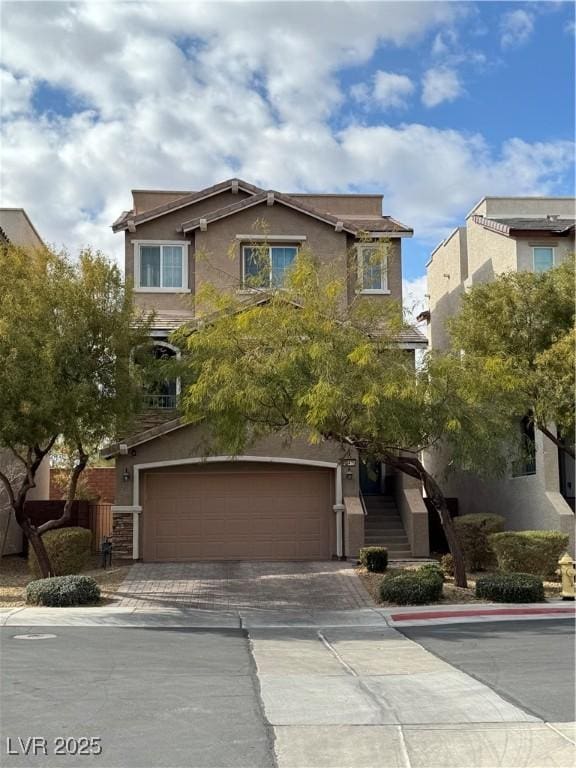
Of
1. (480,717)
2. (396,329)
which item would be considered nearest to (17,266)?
(396,329)

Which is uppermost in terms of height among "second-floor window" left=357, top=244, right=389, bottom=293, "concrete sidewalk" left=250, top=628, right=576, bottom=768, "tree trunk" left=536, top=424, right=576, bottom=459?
"second-floor window" left=357, top=244, right=389, bottom=293

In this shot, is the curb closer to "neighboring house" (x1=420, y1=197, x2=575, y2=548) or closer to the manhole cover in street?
"neighboring house" (x1=420, y1=197, x2=575, y2=548)

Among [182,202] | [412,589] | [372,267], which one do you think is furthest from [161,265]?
[412,589]

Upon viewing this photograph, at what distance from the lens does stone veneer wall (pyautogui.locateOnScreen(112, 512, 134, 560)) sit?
21609 mm

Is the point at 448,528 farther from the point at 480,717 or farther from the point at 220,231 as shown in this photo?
the point at 220,231

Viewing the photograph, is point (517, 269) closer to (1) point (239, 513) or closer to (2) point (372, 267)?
(2) point (372, 267)

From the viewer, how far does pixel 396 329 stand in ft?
53.6

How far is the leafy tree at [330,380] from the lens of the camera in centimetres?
1486

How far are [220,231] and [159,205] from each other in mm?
3310

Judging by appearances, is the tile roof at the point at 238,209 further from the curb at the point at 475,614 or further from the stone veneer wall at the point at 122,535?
the curb at the point at 475,614

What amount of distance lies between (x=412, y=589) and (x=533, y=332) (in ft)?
20.1

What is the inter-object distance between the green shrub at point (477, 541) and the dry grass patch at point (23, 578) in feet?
26.6

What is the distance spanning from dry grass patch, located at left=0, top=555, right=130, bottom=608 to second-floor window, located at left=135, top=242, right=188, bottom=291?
7801mm

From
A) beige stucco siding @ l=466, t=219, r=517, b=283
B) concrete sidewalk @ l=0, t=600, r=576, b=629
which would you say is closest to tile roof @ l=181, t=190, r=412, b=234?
beige stucco siding @ l=466, t=219, r=517, b=283
